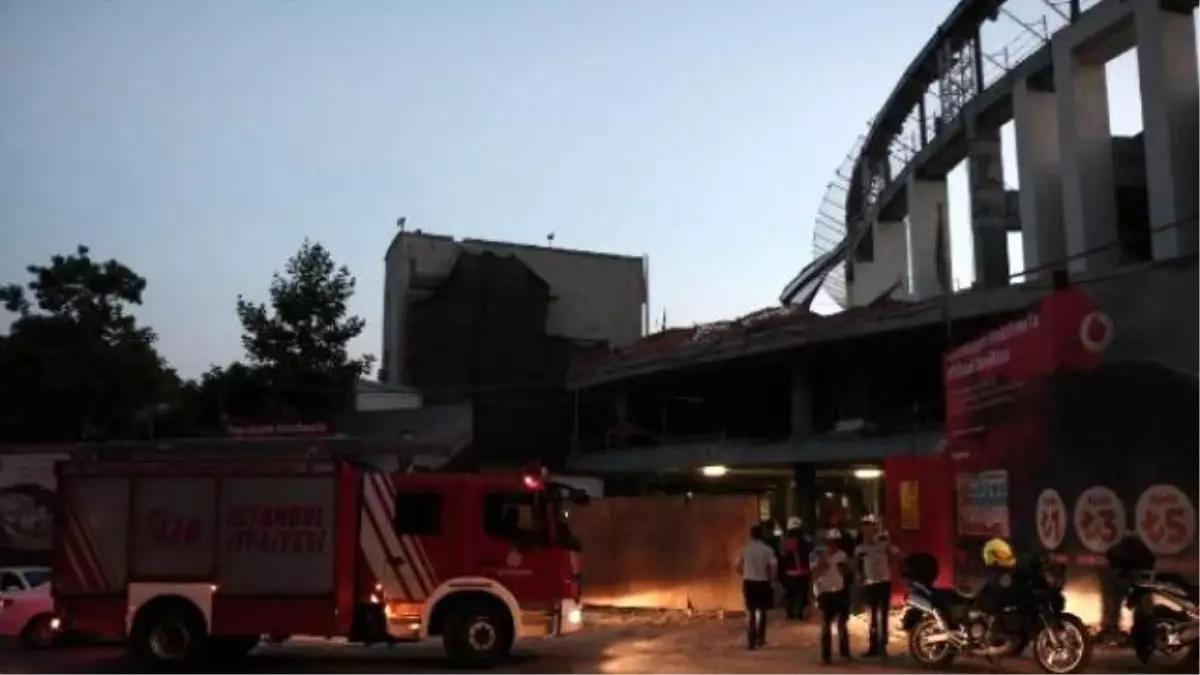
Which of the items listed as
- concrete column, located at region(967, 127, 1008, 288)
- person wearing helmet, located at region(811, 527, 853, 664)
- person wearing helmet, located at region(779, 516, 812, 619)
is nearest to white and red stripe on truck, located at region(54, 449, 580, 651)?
person wearing helmet, located at region(811, 527, 853, 664)

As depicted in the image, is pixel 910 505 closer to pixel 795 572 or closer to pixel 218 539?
pixel 795 572

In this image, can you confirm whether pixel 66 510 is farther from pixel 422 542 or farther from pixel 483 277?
pixel 483 277

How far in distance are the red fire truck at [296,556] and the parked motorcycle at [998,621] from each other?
4.52m

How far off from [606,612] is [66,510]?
34.8 ft

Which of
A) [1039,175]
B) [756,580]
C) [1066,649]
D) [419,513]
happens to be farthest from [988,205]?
[419,513]

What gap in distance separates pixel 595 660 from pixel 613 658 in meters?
0.29

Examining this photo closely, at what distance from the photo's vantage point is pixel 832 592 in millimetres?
14867

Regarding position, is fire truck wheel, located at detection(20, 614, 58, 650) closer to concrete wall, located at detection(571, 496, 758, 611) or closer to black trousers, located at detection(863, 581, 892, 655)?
concrete wall, located at detection(571, 496, 758, 611)

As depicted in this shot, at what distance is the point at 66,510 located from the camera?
49.3ft

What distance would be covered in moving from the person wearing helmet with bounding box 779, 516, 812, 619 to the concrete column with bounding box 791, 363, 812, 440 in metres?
16.3

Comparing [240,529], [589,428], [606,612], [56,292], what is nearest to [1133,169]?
[606,612]

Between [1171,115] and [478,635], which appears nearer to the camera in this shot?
[478,635]

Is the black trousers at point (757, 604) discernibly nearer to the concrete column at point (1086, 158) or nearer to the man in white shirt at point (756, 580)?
the man in white shirt at point (756, 580)

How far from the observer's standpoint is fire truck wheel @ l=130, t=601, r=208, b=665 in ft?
48.3
